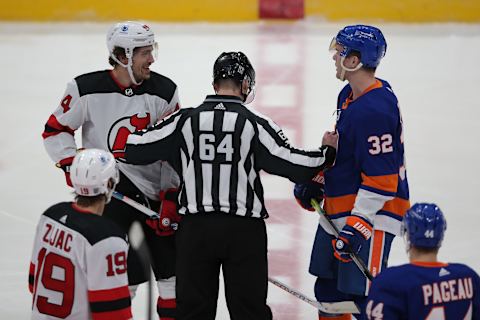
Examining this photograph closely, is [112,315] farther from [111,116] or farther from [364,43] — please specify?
[364,43]

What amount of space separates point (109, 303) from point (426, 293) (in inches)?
35.6

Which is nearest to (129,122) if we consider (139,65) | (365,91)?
(139,65)

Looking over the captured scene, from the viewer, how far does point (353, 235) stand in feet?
12.3

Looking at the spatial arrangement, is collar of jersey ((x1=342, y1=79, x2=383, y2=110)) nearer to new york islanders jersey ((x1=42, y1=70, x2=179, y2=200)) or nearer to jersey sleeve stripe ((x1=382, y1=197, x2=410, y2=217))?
jersey sleeve stripe ((x1=382, y1=197, x2=410, y2=217))

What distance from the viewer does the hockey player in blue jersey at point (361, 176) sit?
3.73 meters

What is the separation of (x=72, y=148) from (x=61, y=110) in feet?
0.52

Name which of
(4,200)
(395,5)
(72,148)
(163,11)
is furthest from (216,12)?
(72,148)

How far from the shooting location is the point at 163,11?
10375 mm

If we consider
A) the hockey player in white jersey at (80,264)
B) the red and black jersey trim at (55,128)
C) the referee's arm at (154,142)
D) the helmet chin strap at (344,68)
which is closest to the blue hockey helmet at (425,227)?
the hockey player in white jersey at (80,264)

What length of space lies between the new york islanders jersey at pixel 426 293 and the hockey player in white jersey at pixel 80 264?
0.74 meters

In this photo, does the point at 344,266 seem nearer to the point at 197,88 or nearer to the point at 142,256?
the point at 142,256

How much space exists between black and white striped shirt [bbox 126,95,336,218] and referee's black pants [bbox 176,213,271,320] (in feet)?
0.17

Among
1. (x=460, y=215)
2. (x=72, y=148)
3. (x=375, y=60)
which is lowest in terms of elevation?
(x=460, y=215)

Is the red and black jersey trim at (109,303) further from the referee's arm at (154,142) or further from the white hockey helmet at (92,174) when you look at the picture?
the referee's arm at (154,142)
